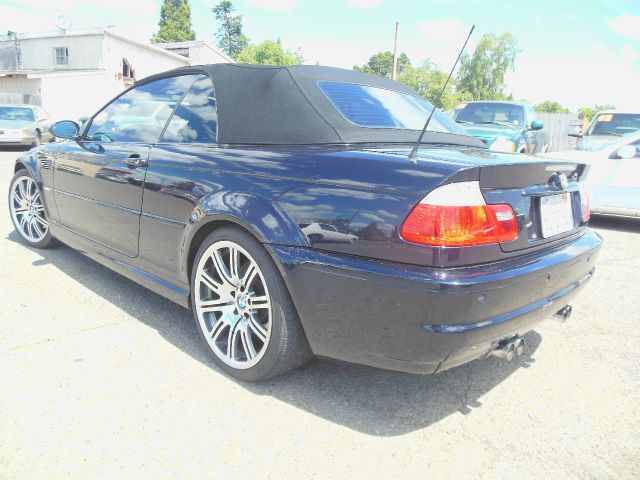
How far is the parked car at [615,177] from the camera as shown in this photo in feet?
21.7

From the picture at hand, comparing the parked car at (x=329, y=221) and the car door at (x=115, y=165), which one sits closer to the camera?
the parked car at (x=329, y=221)

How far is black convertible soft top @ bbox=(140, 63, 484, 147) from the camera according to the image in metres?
2.41

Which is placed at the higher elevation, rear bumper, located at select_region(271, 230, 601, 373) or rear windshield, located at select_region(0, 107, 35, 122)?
rear windshield, located at select_region(0, 107, 35, 122)

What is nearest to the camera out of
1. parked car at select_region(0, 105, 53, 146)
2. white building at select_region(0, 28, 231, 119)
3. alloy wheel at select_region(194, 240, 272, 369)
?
alloy wheel at select_region(194, 240, 272, 369)

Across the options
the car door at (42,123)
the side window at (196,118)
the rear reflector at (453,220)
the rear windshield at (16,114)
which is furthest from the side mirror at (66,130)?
the rear windshield at (16,114)

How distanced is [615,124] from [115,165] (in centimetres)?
945

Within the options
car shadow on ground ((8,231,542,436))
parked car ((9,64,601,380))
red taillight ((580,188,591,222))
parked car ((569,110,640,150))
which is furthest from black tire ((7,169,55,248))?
parked car ((569,110,640,150))

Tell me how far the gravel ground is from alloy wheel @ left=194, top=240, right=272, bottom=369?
15 cm

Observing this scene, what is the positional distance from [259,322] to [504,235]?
3.93 ft

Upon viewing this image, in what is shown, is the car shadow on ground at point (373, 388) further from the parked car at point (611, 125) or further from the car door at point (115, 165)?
the parked car at point (611, 125)

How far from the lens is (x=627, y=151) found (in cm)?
645

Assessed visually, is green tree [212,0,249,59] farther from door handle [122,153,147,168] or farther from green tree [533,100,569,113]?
door handle [122,153,147,168]

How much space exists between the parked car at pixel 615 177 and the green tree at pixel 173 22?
67.2m

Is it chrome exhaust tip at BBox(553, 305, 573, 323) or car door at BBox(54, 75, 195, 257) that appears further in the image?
car door at BBox(54, 75, 195, 257)
